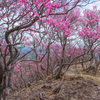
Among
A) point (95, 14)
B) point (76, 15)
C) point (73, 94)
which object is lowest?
point (73, 94)

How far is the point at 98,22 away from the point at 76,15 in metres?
4.29

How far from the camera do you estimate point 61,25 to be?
638cm

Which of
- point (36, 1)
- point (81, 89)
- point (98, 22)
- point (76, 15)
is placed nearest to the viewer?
point (36, 1)

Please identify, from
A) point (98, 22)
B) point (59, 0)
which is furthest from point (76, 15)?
Answer: point (59, 0)

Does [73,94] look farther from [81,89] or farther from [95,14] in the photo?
[95,14]

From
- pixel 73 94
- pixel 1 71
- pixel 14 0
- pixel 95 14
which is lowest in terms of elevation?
pixel 73 94

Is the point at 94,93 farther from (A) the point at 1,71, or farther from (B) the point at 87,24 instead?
(B) the point at 87,24

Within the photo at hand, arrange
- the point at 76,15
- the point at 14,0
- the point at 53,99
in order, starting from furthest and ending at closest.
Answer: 1. the point at 76,15
2. the point at 14,0
3. the point at 53,99

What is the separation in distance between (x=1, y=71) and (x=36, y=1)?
12.2ft

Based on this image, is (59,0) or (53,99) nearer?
(59,0)

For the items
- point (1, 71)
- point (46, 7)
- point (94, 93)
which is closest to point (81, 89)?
point (94, 93)

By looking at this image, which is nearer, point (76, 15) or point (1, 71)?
point (1, 71)

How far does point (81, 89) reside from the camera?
602cm

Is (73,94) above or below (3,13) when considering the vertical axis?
below
